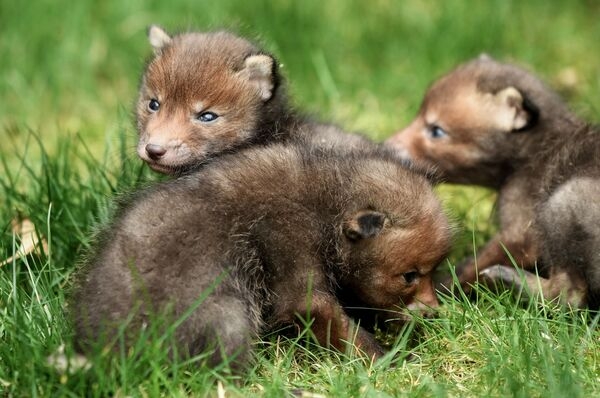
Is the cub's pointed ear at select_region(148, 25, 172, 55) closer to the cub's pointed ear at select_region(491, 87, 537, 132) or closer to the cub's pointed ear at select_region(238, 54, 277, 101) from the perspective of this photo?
the cub's pointed ear at select_region(238, 54, 277, 101)

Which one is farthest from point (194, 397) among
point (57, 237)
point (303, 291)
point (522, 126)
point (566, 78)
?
point (566, 78)

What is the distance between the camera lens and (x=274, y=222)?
4.01 meters

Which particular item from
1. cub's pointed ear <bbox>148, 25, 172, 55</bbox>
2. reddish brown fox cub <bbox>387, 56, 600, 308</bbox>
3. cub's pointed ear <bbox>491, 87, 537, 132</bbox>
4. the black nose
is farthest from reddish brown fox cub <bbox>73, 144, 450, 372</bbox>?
cub's pointed ear <bbox>491, 87, 537, 132</bbox>

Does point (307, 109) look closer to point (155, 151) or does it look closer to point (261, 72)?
point (261, 72)

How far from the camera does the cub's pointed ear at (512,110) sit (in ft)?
18.0

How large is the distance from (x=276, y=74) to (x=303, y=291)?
4.66 ft

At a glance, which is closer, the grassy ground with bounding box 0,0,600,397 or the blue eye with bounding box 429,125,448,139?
the grassy ground with bounding box 0,0,600,397

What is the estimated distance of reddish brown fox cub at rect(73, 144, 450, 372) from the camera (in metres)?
3.67

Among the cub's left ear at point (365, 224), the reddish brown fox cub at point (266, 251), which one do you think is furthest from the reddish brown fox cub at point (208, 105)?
the cub's left ear at point (365, 224)

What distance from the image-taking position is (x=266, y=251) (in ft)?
13.1

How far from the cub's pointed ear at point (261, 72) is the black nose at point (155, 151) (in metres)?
0.64

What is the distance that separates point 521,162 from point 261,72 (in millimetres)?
1771

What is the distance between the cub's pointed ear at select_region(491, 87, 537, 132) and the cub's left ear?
5.95ft

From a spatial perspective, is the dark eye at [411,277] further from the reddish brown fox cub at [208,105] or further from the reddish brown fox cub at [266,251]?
the reddish brown fox cub at [208,105]
